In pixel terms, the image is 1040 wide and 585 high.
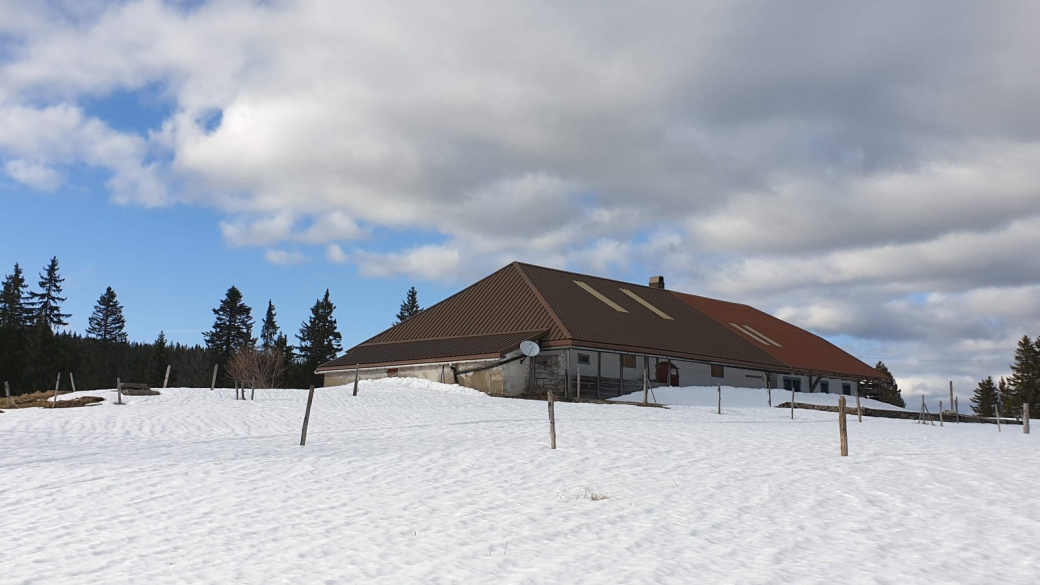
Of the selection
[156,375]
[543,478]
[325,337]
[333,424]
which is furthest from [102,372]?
[543,478]

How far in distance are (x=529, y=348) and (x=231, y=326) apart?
59.3 m

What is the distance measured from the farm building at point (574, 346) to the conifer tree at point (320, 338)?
3863cm

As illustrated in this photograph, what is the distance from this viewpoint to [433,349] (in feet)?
136

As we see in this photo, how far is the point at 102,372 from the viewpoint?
88.4 meters

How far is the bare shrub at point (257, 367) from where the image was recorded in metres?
65.6

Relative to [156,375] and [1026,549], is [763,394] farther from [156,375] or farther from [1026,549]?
[156,375]

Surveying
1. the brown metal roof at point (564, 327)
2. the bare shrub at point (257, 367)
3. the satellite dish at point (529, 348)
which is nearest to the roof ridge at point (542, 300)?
the brown metal roof at point (564, 327)

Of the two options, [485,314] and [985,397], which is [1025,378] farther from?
[485,314]

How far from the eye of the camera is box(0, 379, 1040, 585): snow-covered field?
10992mm

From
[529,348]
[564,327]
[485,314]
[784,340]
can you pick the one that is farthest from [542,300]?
[784,340]

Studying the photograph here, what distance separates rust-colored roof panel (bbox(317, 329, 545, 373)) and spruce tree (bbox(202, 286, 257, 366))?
147 feet

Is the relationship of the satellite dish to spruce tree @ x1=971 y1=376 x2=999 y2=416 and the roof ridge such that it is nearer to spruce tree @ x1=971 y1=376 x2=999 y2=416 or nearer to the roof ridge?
the roof ridge

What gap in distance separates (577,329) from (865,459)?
2096 centimetres

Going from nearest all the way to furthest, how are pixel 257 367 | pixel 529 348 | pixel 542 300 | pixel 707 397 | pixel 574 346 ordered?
pixel 529 348 → pixel 574 346 → pixel 707 397 → pixel 542 300 → pixel 257 367
